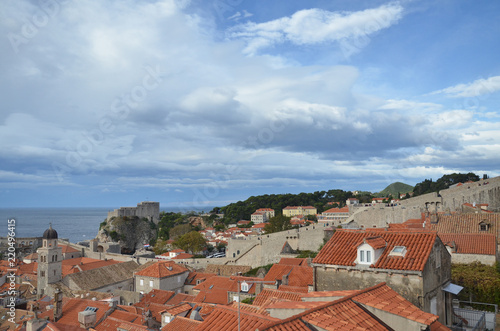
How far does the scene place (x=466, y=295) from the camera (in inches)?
579

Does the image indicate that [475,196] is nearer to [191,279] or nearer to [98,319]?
[191,279]

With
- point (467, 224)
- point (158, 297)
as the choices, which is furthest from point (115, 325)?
point (467, 224)

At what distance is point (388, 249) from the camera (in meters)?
9.98

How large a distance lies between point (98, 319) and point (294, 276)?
12595 mm

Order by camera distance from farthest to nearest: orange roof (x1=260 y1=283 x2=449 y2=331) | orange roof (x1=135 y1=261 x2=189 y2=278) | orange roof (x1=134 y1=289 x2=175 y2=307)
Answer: orange roof (x1=135 y1=261 x2=189 y2=278) → orange roof (x1=134 y1=289 x2=175 y2=307) → orange roof (x1=260 y1=283 x2=449 y2=331)

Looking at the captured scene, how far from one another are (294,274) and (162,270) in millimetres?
16053

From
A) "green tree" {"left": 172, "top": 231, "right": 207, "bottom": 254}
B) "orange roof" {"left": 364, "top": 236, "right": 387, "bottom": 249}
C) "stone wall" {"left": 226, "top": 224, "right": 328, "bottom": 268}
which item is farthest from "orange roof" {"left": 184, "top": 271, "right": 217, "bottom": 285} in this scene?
"orange roof" {"left": 364, "top": 236, "right": 387, "bottom": 249}

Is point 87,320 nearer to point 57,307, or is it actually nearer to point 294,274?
point 57,307

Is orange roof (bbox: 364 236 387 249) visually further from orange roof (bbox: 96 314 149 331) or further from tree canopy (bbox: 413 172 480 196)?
tree canopy (bbox: 413 172 480 196)

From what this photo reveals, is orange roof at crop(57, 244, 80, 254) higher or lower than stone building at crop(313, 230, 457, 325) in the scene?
lower

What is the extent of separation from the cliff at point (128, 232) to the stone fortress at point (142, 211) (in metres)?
2.61

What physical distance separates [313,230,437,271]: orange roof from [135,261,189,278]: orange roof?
A: 26.6m

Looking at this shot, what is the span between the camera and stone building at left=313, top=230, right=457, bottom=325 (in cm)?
892

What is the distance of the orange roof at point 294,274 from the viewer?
2338 cm
